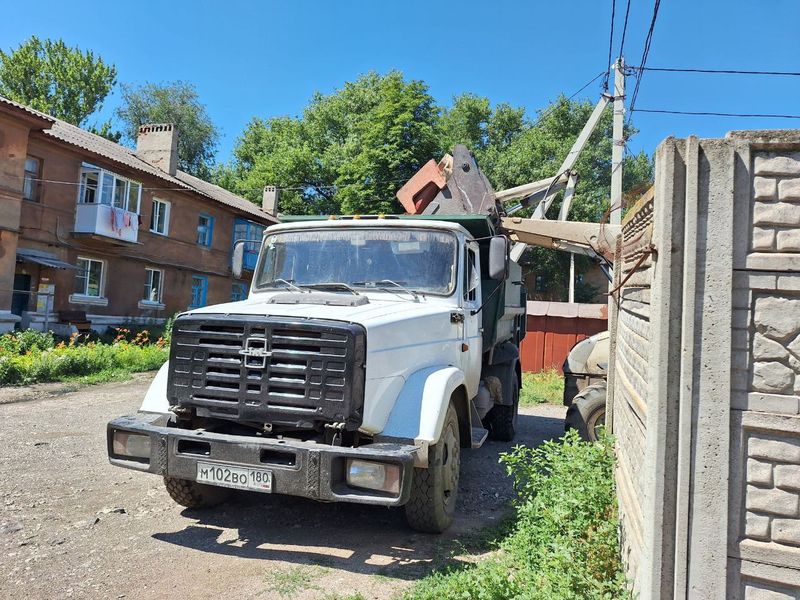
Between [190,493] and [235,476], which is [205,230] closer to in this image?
[190,493]

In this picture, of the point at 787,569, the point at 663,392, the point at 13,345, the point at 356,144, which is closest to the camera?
the point at 787,569

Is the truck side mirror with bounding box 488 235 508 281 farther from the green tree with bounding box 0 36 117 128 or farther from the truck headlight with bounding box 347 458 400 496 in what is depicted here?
the green tree with bounding box 0 36 117 128

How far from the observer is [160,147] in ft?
76.0

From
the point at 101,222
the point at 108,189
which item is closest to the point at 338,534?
the point at 101,222

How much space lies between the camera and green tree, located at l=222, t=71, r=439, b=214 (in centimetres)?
2603

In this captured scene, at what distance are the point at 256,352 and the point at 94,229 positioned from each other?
51.9 ft

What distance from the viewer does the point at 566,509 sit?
3559 mm

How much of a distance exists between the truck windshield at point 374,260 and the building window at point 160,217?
17.9 meters

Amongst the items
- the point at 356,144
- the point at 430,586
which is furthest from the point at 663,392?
the point at 356,144

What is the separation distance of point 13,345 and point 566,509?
12.8 meters

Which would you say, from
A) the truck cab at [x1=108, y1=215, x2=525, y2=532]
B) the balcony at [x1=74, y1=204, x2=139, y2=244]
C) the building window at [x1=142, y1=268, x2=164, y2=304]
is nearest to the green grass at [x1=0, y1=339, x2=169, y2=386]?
the balcony at [x1=74, y1=204, x2=139, y2=244]

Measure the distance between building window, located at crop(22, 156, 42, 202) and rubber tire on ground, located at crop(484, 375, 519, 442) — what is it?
15.0 metres

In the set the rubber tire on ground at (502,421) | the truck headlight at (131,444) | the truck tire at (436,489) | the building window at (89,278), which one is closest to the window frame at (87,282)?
the building window at (89,278)

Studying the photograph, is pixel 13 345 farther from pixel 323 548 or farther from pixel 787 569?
pixel 787 569
